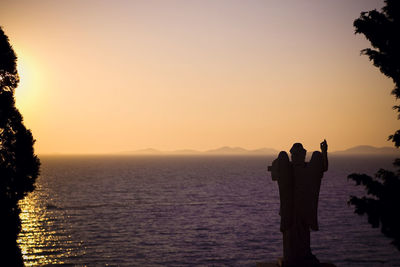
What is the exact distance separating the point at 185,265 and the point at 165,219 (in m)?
25.6

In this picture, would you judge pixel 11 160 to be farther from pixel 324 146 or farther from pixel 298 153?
pixel 324 146

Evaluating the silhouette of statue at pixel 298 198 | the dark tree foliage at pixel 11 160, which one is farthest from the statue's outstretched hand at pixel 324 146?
the dark tree foliage at pixel 11 160

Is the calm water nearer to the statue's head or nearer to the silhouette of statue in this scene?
the silhouette of statue

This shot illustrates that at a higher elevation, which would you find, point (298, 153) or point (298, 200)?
point (298, 153)

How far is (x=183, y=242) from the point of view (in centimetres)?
4631

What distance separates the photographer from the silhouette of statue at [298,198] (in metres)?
13.2

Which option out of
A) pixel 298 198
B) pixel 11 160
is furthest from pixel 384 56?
pixel 11 160

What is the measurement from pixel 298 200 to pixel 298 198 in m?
0.07

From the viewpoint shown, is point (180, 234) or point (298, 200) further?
point (180, 234)

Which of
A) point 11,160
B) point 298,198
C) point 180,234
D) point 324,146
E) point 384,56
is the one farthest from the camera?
point 180,234

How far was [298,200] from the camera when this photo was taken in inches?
523

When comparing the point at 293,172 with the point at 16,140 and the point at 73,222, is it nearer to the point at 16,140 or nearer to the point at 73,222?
the point at 16,140

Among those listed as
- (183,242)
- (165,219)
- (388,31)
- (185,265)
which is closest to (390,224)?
(388,31)

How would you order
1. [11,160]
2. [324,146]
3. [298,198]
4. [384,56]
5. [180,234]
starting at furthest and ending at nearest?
[180,234] → [11,160] → [384,56] → [298,198] → [324,146]
